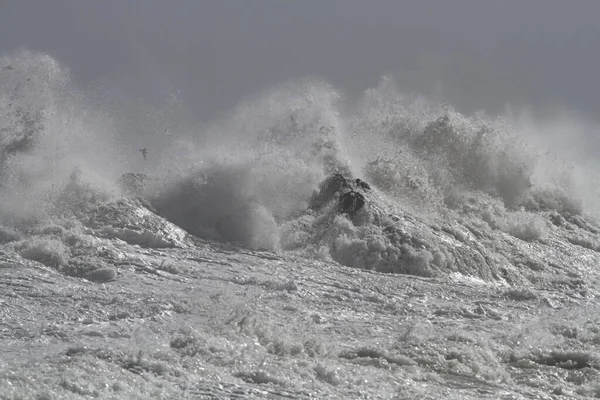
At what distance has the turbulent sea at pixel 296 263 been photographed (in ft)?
21.5

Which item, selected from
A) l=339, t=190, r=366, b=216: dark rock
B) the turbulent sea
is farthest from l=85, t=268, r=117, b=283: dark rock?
l=339, t=190, r=366, b=216: dark rock

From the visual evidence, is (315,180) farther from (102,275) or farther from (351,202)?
(102,275)

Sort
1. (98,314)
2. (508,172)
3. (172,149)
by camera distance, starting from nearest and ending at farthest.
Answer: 1. (98,314)
2. (172,149)
3. (508,172)

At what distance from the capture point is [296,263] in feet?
36.2

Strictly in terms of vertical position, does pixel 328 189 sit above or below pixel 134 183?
above

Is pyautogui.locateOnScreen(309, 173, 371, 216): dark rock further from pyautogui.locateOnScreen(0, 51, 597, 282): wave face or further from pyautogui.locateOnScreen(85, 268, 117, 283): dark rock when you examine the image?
pyautogui.locateOnScreen(85, 268, 117, 283): dark rock

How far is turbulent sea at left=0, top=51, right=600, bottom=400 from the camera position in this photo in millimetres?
6559

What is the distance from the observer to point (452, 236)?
43.4ft

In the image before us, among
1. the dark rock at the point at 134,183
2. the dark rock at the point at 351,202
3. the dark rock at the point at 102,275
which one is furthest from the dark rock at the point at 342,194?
the dark rock at the point at 102,275

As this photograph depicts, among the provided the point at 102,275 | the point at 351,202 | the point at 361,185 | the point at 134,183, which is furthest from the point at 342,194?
the point at 102,275

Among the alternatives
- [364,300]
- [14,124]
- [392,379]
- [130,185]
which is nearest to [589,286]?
[364,300]

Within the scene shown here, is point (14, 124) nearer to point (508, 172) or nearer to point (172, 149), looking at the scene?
point (172, 149)

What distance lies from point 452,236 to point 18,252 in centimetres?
717

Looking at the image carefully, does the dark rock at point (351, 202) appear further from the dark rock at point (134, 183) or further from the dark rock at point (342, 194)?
the dark rock at point (134, 183)
